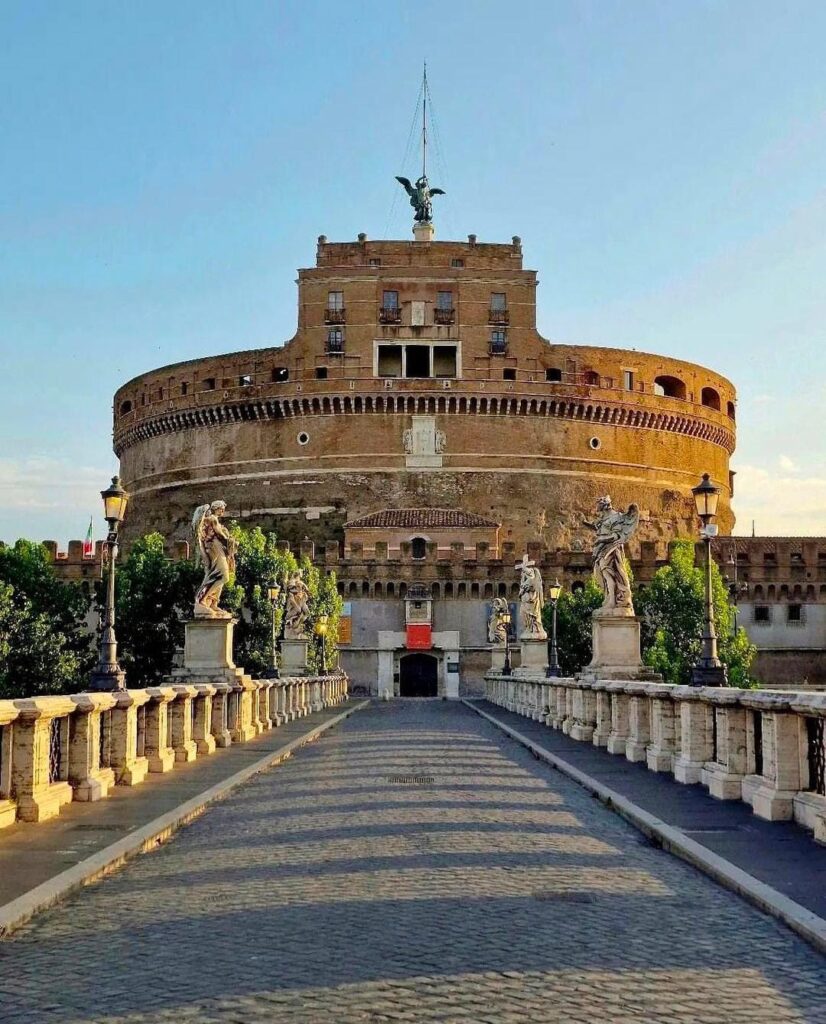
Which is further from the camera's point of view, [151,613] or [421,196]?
[421,196]

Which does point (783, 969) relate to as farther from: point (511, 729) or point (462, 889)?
point (511, 729)

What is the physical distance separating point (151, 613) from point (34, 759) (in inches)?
1711

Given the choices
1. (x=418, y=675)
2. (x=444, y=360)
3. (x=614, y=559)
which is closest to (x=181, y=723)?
(x=614, y=559)

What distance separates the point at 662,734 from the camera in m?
15.1

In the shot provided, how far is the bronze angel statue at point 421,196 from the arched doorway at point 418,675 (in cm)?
3416

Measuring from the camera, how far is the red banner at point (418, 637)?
70.8 metres

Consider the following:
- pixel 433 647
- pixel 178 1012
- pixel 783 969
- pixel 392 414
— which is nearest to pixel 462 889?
pixel 783 969

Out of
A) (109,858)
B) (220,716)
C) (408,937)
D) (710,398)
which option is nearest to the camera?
(408,937)

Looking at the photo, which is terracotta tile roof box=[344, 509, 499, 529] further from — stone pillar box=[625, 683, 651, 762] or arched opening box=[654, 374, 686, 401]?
stone pillar box=[625, 683, 651, 762]

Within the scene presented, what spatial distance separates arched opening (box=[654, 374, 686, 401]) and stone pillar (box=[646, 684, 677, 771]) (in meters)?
73.5

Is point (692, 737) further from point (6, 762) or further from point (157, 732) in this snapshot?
point (6, 762)

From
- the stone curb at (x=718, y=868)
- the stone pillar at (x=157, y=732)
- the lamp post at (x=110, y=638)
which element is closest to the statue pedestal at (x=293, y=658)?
the lamp post at (x=110, y=638)

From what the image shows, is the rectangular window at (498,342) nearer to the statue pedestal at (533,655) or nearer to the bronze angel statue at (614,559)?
the statue pedestal at (533,655)

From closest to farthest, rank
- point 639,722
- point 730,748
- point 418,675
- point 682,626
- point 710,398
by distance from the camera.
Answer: point 730,748 → point 639,722 → point 682,626 → point 418,675 → point 710,398
